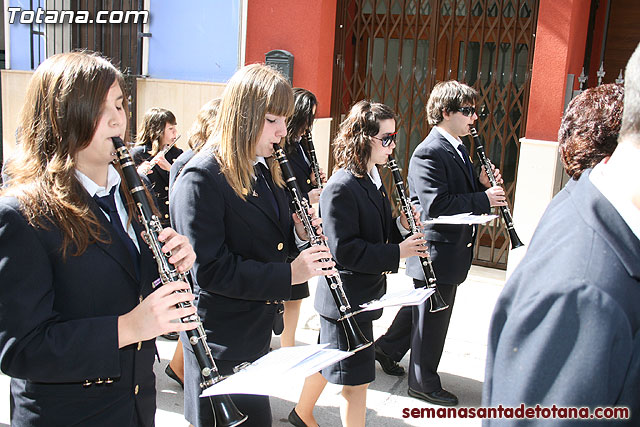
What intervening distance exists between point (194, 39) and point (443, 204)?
15.2ft

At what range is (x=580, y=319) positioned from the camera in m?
0.98

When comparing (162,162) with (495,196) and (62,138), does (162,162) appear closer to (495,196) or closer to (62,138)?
(495,196)

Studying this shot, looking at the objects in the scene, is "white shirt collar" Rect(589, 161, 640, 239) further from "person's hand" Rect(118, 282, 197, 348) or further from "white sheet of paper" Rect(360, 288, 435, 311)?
"white sheet of paper" Rect(360, 288, 435, 311)

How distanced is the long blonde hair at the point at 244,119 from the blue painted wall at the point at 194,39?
4.85m

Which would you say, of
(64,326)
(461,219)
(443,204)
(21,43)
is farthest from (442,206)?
(21,43)

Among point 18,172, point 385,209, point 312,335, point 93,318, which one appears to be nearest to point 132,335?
point 93,318

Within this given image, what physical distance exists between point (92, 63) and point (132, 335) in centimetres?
78

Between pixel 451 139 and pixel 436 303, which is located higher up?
pixel 451 139

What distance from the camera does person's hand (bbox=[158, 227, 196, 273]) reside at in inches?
71.9

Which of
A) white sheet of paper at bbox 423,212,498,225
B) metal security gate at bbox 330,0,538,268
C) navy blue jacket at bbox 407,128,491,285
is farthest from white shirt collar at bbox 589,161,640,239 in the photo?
metal security gate at bbox 330,0,538,268

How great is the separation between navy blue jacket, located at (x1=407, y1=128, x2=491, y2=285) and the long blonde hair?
60.7 inches

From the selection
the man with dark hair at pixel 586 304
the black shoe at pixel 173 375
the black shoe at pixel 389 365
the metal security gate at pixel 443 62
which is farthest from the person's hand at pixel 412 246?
the metal security gate at pixel 443 62

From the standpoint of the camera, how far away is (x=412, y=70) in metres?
6.67

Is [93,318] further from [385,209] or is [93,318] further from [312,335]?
[312,335]
